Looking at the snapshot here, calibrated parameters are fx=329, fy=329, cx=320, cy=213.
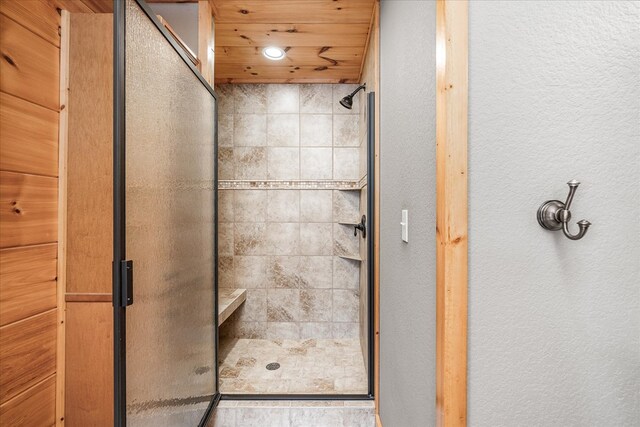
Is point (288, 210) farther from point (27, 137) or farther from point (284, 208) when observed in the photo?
point (27, 137)

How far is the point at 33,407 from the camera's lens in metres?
1.28

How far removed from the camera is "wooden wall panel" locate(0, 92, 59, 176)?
1.17 metres

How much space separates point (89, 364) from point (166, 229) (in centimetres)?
69

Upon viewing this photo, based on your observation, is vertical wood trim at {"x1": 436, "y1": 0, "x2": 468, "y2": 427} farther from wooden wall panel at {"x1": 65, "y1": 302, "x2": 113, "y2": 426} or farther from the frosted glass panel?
wooden wall panel at {"x1": 65, "y1": 302, "x2": 113, "y2": 426}

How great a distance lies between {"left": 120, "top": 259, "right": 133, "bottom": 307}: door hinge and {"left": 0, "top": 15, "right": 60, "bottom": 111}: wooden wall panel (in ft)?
2.69

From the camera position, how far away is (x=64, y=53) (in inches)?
53.4

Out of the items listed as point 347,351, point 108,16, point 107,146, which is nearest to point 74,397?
point 107,146

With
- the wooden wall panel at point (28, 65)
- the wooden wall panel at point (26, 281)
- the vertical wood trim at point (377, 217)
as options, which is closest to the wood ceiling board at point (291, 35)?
the vertical wood trim at point (377, 217)

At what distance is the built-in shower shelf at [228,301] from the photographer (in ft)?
7.39

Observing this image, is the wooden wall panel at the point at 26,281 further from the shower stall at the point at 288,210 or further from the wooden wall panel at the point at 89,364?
the shower stall at the point at 288,210

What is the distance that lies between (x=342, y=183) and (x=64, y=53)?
2.00 metres

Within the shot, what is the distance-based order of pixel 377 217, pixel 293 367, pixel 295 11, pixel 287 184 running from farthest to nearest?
pixel 287 184, pixel 293 367, pixel 295 11, pixel 377 217

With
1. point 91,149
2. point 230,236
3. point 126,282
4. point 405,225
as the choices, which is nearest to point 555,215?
point 405,225

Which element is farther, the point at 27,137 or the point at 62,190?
the point at 62,190
